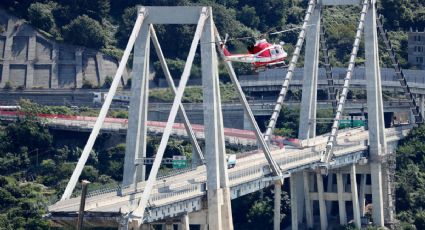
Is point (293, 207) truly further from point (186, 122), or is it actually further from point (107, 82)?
point (107, 82)

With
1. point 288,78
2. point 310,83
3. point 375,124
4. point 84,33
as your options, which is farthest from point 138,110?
point 84,33

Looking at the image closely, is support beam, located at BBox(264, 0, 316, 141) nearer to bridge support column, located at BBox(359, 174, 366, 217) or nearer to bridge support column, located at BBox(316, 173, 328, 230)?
bridge support column, located at BBox(316, 173, 328, 230)

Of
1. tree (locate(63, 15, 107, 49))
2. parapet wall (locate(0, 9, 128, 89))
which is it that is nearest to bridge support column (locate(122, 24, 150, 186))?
parapet wall (locate(0, 9, 128, 89))

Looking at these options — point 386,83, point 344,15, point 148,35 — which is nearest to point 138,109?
point 148,35

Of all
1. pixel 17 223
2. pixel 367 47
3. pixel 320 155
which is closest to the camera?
pixel 17 223

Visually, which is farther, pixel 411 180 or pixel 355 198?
pixel 411 180

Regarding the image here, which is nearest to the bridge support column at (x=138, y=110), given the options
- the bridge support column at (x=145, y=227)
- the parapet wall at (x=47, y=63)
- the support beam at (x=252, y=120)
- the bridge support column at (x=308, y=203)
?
the support beam at (x=252, y=120)

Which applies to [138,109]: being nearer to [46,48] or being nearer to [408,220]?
[408,220]
